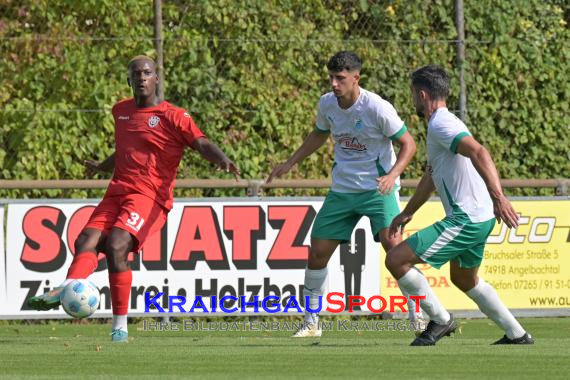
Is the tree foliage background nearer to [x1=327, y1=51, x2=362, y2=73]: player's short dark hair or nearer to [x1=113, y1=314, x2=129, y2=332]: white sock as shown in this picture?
[x1=113, y1=314, x2=129, y2=332]: white sock

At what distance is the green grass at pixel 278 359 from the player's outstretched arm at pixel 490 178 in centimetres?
89

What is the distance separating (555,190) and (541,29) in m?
2.22

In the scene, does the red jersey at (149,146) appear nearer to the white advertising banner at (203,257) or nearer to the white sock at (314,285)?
the white sock at (314,285)

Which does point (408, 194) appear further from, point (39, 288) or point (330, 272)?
point (39, 288)

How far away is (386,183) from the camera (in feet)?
32.8

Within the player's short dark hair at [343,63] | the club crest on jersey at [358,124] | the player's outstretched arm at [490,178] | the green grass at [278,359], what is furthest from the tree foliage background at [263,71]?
the player's outstretched arm at [490,178]

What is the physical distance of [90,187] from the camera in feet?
46.0

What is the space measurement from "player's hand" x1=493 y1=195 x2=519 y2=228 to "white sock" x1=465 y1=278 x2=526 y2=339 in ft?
3.08

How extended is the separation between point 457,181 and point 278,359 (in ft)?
6.03

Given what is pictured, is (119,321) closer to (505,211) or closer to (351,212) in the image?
(351,212)

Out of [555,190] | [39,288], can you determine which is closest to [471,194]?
[39,288]

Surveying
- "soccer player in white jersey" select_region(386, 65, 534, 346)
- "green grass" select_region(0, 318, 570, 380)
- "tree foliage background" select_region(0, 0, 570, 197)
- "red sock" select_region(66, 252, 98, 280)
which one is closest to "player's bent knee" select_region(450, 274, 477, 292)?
"soccer player in white jersey" select_region(386, 65, 534, 346)

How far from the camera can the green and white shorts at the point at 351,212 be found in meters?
A: 10.7

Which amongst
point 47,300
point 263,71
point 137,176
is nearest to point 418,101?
point 137,176
